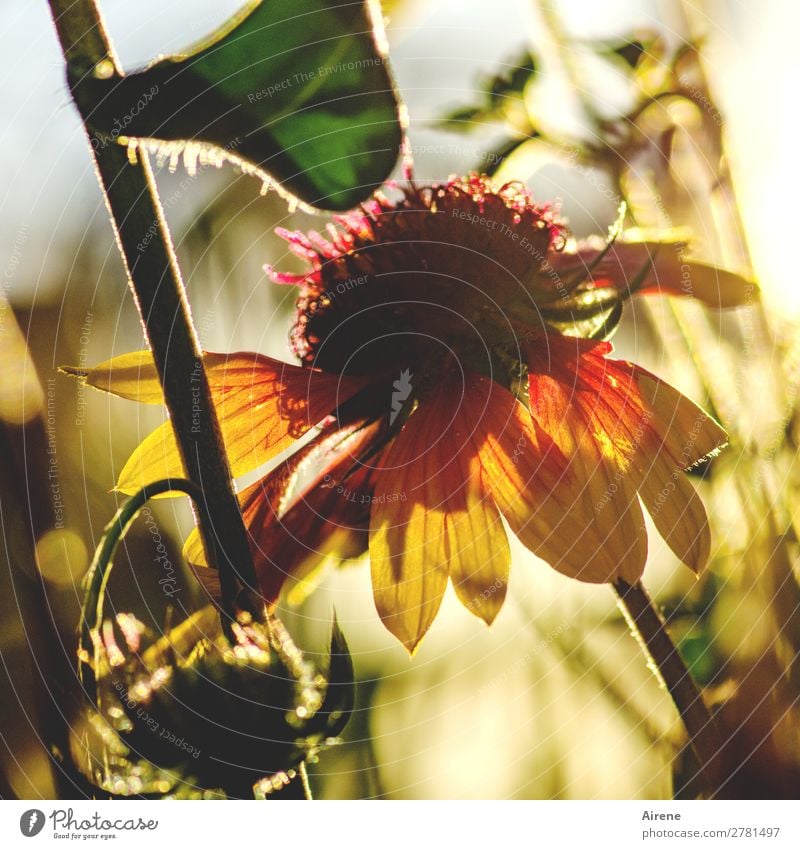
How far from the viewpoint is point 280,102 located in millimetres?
243

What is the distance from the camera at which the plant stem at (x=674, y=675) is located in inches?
11.0

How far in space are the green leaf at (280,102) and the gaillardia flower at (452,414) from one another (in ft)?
0.13

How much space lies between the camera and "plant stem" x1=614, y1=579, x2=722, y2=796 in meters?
0.28

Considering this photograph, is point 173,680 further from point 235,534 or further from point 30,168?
point 30,168

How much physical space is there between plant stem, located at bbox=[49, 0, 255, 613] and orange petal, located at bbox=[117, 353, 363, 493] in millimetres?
33

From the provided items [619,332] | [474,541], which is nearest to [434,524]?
[474,541]

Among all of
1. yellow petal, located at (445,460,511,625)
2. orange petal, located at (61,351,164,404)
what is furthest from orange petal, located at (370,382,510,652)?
orange petal, located at (61,351,164,404)

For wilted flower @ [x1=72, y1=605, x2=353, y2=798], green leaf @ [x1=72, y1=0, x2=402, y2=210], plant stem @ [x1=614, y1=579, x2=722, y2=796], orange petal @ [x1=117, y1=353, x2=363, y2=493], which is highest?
green leaf @ [x1=72, y1=0, x2=402, y2=210]

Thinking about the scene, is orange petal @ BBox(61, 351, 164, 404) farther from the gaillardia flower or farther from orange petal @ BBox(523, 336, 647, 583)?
orange petal @ BBox(523, 336, 647, 583)

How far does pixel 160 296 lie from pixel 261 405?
0.23ft

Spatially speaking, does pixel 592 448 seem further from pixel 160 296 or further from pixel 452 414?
pixel 160 296

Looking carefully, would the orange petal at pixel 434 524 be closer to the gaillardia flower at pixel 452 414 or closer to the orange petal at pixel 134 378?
the gaillardia flower at pixel 452 414

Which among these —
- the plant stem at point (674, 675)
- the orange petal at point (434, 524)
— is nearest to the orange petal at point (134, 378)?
the orange petal at point (434, 524)

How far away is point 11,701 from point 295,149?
0.94 ft
